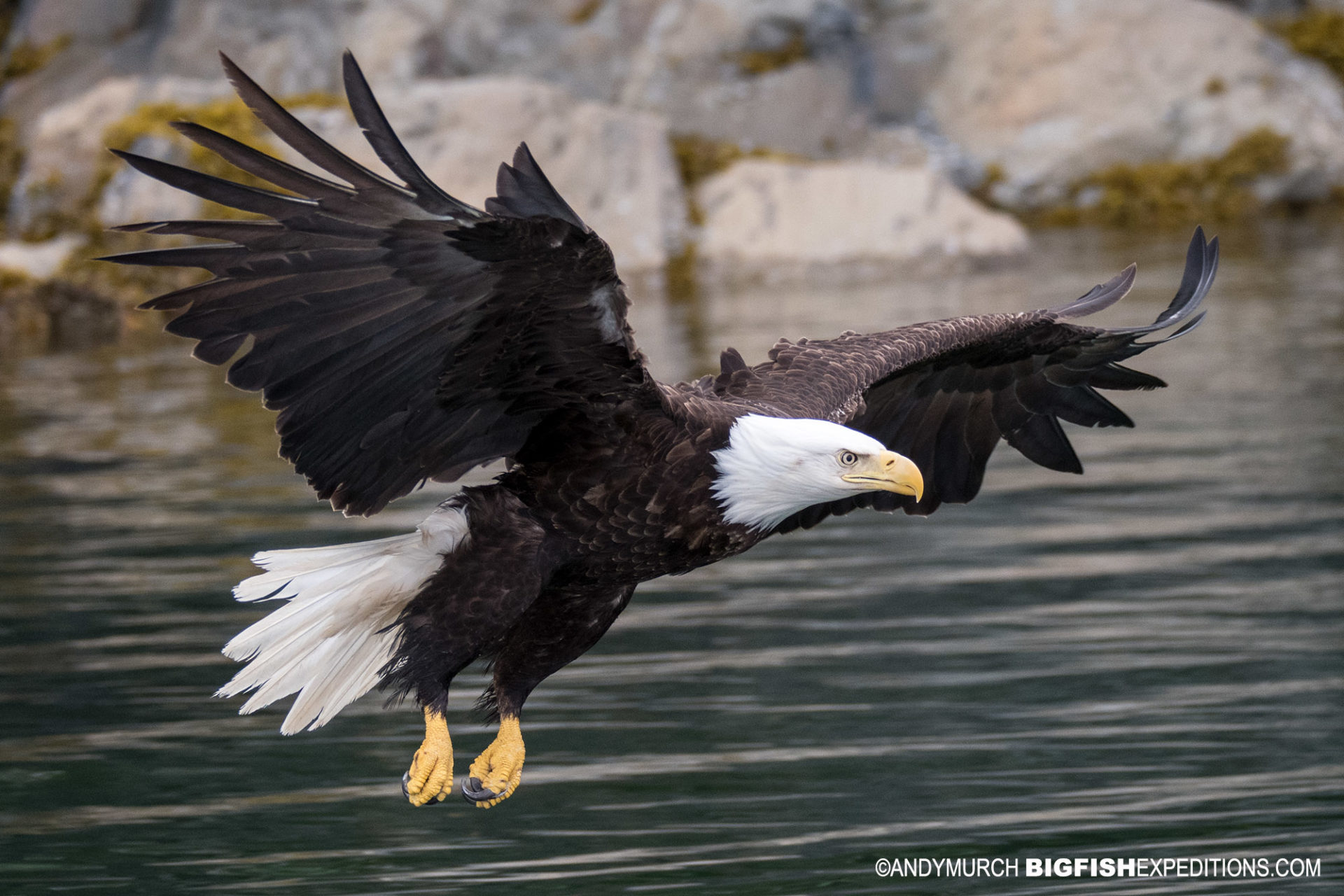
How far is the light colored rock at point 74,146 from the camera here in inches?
669

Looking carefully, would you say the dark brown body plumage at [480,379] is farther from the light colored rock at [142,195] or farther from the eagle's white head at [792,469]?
the light colored rock at [142,195]

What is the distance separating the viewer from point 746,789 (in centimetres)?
487

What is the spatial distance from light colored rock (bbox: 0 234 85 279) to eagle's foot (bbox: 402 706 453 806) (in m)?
12.6

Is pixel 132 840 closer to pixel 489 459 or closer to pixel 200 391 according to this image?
pixel 489 459

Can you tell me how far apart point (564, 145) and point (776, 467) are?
518 inches

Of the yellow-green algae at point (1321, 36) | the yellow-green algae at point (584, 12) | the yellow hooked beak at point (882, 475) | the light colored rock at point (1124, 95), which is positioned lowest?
the yellow hooked beak at point (882, 475)

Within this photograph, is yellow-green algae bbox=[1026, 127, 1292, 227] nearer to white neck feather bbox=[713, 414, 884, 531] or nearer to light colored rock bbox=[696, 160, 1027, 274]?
light colored rock bbox=[696, 160, 1027, 274]

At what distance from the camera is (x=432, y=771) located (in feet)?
14.2

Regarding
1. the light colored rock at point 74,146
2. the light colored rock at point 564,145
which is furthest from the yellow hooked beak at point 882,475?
the light colored rock at point 74,146

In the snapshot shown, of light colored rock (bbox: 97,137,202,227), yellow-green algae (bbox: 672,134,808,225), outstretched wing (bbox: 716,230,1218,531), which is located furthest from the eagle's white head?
yellow-green algae (bbox: 672,134,808,225)

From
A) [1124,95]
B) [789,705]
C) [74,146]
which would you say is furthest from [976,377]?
[1124,95]

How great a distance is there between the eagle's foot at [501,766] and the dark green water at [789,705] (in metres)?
0.14

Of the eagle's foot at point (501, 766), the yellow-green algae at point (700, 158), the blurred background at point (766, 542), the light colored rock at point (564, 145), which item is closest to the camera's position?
the eagle's foot at point (501, 766)

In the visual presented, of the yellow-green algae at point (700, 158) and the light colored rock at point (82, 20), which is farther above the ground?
the light colored rock at point (82, 20)
